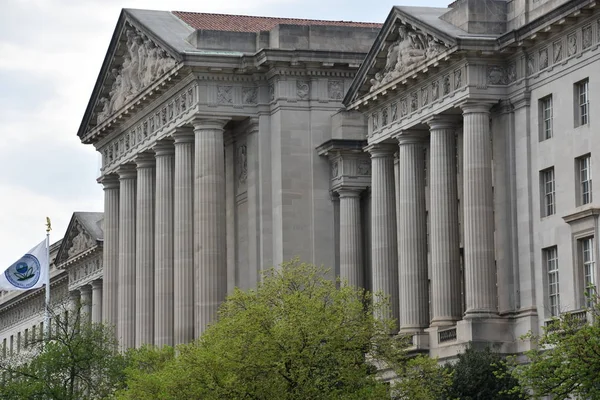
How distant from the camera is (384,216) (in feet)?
279

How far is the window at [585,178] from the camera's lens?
6888cm

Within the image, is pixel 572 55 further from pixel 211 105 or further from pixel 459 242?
pixel 211 105

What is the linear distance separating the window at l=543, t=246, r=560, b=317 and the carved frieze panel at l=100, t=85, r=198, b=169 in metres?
26.2

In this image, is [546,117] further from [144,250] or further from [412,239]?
[144,250]

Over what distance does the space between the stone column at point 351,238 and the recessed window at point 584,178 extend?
2203 centimetres

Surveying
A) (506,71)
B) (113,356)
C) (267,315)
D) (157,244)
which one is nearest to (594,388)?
(267,315)

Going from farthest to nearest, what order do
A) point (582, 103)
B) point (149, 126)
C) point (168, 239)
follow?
point (149, 126) → point (168, 239) → point (582, 103)

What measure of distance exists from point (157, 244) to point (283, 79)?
1319cm

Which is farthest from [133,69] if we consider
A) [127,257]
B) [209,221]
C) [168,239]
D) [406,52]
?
[406,52]

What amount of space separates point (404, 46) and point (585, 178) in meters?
14.0

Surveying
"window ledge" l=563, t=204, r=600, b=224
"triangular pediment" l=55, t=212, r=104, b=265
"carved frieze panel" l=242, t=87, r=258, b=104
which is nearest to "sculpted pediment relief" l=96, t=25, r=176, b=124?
"carved frieze panel" l=242, t=87, r=258, b=104

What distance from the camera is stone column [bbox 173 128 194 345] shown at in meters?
93.2

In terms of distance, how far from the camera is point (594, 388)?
177 feet

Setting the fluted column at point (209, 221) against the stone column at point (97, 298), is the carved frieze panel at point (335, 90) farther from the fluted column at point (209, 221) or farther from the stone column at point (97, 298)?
the stone column at point (97, 298)
